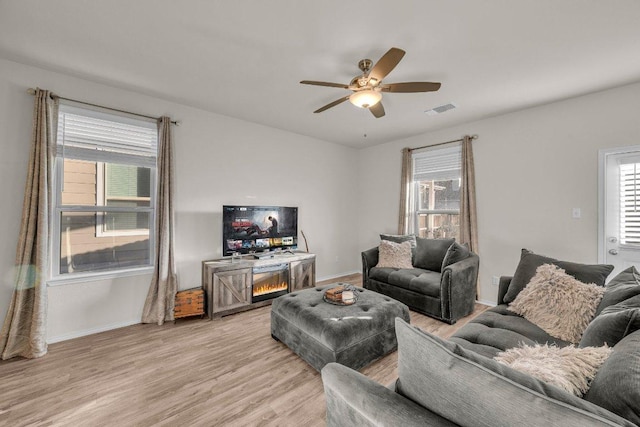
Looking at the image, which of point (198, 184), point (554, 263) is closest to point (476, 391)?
point (554, 263)

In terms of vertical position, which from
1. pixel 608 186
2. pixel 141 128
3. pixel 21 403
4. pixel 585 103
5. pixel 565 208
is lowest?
pixel 21 403

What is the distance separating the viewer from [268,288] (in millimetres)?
3752

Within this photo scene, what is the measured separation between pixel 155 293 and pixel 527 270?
387 cm

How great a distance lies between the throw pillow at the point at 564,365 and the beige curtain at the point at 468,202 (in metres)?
3.10

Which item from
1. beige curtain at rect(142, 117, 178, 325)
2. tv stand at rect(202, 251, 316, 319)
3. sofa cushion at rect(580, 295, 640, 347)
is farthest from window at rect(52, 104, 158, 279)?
sofa cushion at rect(580, 295, 640, 347)

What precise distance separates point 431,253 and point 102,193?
13.8 feet

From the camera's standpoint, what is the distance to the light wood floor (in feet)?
5.57

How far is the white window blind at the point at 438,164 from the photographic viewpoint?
4.16m

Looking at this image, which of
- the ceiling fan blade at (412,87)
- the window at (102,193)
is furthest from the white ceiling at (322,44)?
the window at (102,193)

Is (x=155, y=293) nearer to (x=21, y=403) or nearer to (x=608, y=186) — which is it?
(x=21, y=403)

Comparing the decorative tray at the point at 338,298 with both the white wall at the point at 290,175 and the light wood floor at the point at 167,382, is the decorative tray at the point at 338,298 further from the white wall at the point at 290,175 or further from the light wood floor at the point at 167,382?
the white wall at the point at 290,175

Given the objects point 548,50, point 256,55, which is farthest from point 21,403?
point 548,50

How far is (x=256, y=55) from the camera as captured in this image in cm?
231

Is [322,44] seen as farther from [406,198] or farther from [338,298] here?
[406,198]
